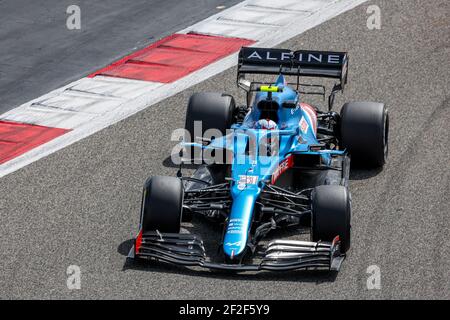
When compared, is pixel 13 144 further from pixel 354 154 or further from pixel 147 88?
pixel 354 154

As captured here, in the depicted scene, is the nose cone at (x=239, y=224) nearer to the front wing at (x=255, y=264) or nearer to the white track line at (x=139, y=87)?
the front wing at (x=255, y=264)

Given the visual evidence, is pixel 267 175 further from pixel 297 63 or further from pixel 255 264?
pixel 297 63

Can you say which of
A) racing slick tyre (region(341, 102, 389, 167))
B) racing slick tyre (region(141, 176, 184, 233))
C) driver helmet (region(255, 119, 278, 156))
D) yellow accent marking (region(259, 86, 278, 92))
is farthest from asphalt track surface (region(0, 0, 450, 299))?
yellow accent marking (region(259, 86, 278, 92))

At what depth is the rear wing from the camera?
1568cm

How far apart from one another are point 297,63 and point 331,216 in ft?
11.5

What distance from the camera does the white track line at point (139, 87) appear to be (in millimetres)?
17719

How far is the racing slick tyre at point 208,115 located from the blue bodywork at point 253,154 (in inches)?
30.7

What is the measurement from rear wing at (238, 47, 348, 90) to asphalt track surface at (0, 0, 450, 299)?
143 cm

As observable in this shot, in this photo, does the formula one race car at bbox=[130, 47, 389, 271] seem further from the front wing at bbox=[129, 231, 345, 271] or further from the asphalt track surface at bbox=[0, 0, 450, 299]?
the asphalt track surface at bbox=[0, 0, 450, 299]

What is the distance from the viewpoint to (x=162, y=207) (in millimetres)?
13133

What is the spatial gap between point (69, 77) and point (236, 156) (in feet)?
22.0

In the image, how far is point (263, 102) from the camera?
1484 cm

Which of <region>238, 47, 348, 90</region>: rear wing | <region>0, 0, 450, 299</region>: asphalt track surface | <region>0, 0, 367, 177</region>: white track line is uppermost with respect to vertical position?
<region>238, 47, 348, 90</region>: rear wing

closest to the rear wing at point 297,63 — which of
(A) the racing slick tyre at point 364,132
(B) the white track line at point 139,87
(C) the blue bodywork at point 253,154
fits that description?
(C) the blue bodywork at point 253,154
